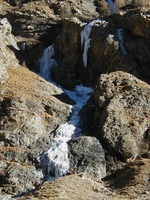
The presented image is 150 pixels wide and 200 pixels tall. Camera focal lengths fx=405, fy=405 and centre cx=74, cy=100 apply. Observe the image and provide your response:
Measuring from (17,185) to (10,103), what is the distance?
24.5ft

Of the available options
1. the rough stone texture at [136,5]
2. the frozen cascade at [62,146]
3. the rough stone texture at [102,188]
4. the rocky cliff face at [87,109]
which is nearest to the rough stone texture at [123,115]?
the rocky cliff face at [87,109]

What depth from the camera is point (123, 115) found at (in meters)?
26.2

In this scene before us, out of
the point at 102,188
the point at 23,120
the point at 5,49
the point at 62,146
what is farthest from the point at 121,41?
the point at 102,188

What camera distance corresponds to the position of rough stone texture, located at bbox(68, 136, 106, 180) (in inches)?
895

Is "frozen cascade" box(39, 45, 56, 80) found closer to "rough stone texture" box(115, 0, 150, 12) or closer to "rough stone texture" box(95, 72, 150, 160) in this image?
"rough stone texture" box(115, 0, 150, 12)

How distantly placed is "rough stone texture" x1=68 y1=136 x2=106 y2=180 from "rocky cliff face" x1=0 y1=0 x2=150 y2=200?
58 millimetres

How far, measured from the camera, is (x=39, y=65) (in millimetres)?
39219

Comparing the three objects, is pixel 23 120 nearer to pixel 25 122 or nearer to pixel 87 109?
pixel 25 122

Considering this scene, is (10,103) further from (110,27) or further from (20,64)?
(110,27)

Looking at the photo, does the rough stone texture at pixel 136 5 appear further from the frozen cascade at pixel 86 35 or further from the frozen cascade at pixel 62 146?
the frozen cascade at pixel 62 146

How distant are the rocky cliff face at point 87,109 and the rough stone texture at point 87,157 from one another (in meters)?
0.06

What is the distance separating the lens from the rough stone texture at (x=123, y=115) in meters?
24.1

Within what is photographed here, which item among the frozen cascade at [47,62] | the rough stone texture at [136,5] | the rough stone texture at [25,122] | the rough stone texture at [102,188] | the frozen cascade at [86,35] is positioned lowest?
the rough stone texture at [102,188]

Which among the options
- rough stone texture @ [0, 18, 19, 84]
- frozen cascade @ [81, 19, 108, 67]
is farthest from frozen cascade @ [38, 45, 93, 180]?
rough stone texture @ [0, 18, 19, 84]
